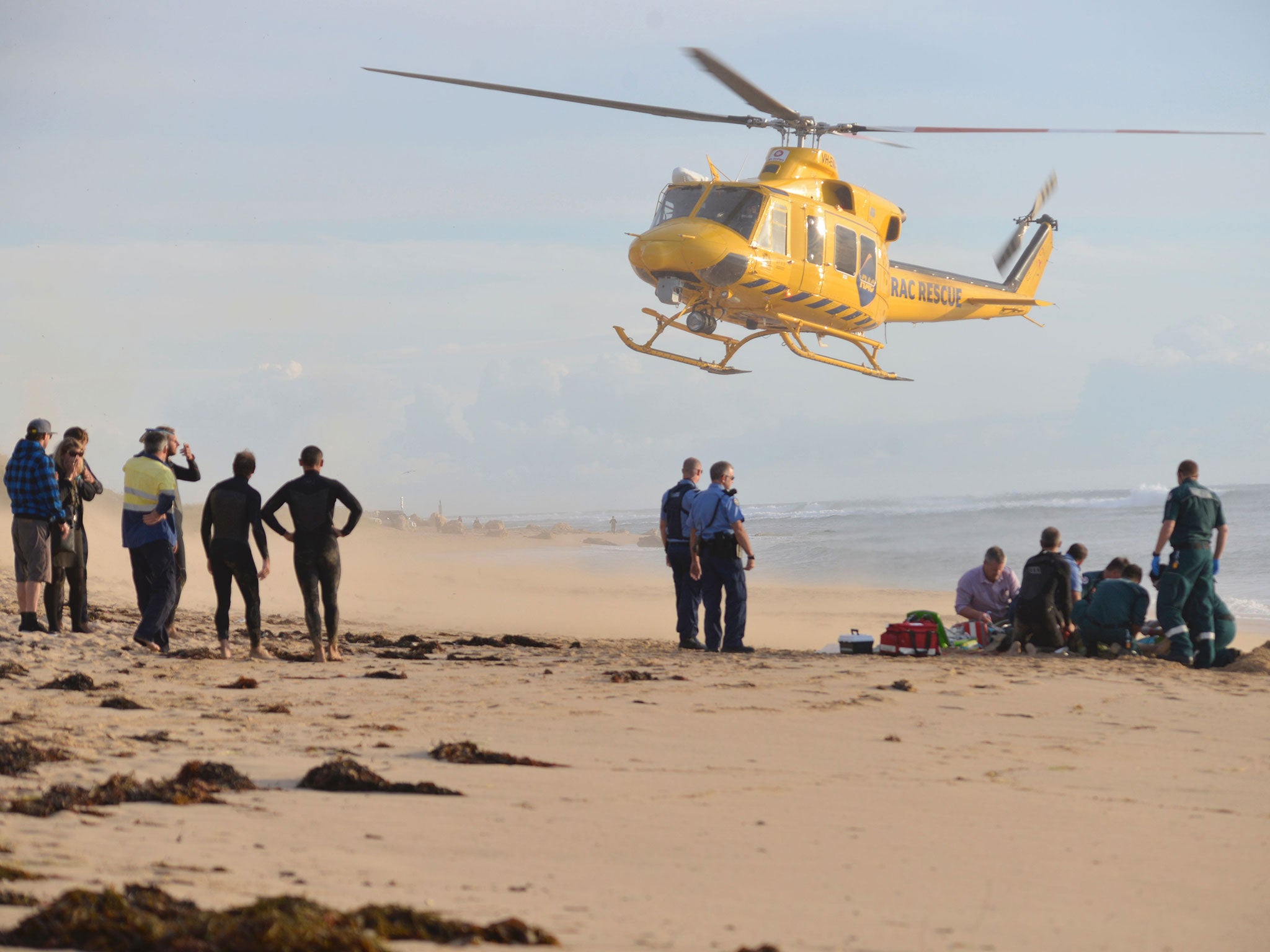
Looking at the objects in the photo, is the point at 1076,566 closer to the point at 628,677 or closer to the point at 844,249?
the point at 628,677

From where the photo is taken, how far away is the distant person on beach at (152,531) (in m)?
9.23

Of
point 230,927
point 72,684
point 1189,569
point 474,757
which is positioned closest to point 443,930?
point 230,927

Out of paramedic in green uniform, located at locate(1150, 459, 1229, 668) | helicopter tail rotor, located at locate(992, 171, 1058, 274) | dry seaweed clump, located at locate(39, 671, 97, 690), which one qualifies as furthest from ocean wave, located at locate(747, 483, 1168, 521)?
dry seaweed clump, located at locate(39, 671, 97, 690)

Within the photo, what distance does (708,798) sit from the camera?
4.56 meters

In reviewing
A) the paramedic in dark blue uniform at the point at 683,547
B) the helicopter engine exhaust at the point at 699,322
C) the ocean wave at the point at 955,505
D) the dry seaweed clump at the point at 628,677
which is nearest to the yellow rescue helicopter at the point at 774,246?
the helicopter engine exhaust at the point at 699,322

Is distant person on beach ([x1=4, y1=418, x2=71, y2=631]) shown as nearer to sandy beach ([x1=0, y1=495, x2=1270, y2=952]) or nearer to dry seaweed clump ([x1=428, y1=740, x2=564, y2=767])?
sandy beach ([x1=0, y1=495, x2=1270, y2=952])

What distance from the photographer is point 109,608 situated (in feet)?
46.2

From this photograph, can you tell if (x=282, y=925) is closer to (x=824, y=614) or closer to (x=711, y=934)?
(x=711, y=934)

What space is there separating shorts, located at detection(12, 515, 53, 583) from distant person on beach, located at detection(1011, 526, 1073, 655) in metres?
8.03

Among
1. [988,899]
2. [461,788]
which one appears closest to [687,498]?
[461,788]

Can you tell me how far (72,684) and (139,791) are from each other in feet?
10.5

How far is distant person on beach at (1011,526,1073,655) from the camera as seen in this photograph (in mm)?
9789

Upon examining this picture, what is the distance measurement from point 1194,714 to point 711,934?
5.17 meters

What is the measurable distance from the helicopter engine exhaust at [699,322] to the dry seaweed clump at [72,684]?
10.9m
